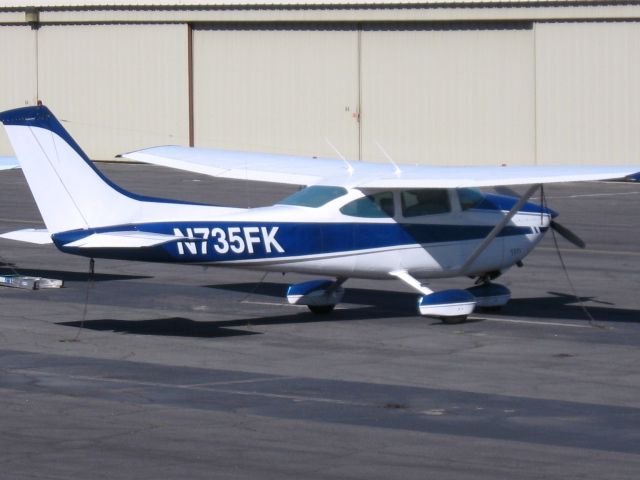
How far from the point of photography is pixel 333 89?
1750 inches

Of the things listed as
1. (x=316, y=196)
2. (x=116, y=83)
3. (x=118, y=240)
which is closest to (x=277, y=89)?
(x=116, y=83)

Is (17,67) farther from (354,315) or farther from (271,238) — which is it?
(271,238)

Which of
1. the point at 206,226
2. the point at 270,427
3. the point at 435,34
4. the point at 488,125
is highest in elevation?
the point at 435,34

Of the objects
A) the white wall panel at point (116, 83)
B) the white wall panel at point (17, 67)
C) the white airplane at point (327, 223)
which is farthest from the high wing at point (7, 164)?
the white wall panel at point (17, 67)

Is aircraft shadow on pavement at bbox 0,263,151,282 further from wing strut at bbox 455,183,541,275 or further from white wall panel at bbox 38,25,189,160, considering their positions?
white wall panel at bbox 38,25,189,160

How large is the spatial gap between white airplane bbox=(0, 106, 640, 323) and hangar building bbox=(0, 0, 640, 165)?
76.0ft

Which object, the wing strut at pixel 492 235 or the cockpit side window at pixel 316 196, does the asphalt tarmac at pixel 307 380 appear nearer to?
the wing strut at pixel 492 235

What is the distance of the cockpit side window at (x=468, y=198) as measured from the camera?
17266mm

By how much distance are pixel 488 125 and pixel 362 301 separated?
23645mm

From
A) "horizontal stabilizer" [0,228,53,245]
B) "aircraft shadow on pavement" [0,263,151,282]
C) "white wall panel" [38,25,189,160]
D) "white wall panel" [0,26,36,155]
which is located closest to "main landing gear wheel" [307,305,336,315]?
"horizontal stabilizer" [0,228,53,245]

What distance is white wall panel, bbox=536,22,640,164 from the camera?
39.7 meters

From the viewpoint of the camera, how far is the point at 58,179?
15672mm

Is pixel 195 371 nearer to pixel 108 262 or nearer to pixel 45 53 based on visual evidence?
pixel 108 262

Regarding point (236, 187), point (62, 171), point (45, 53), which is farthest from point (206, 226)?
point (45, 53)
